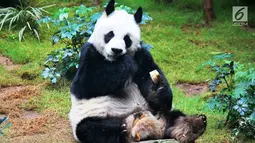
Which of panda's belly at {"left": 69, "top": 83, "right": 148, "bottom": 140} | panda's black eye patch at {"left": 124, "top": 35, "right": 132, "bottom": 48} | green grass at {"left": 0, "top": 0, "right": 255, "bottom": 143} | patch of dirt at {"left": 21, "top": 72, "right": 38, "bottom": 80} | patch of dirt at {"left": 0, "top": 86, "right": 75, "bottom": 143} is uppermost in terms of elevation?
panda's black eye patch at {"left": 124, "top": 35, "right": 132, "bottom": 48}

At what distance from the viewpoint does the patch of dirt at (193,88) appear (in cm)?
656

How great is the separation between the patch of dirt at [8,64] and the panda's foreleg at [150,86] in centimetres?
352

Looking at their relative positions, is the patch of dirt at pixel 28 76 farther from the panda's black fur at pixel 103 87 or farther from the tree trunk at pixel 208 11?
the tree trunk at pixel 208 11

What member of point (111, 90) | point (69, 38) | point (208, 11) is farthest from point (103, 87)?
point (208, 11)

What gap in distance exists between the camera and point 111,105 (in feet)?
13.1

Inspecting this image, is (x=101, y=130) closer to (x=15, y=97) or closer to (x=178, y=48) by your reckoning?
(x=15, y=97)

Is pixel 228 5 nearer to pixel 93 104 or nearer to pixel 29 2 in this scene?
pixel 29 2

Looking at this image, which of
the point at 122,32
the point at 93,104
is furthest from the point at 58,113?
the point at 122,32

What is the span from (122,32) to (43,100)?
2.29 metres

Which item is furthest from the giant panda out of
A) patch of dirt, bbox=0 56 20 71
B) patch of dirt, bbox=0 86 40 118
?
patch of dirt, bbox=0 56 20 71

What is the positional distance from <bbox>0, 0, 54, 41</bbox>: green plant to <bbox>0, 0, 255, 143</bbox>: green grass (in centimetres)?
17

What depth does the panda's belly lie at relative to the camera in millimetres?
3969

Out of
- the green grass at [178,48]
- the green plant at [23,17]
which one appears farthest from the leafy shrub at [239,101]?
the green plant at [23,17]

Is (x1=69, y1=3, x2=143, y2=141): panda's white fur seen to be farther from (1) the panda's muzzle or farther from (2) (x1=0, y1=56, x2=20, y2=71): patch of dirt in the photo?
(2) (x1=0, y1=56, x2=20, y2=71): patch of dirt
